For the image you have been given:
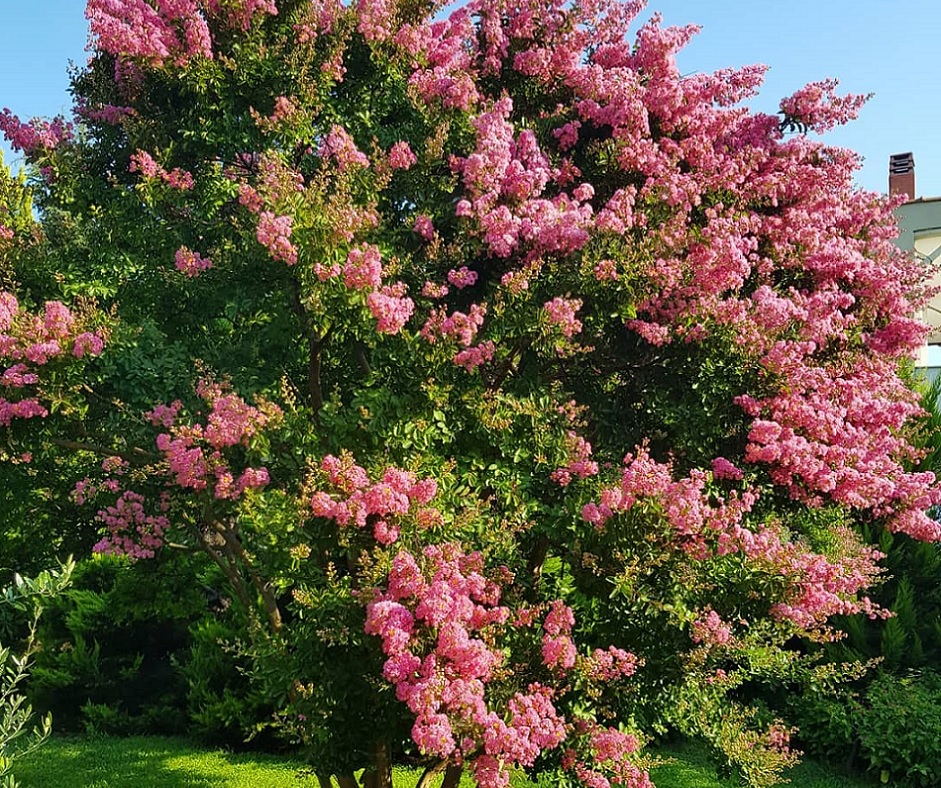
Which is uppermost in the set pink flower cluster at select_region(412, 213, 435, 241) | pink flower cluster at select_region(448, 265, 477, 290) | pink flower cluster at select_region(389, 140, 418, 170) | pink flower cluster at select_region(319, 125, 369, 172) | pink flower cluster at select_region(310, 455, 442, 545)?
pink flower cluster at select_region(389, 140, 418, 170)

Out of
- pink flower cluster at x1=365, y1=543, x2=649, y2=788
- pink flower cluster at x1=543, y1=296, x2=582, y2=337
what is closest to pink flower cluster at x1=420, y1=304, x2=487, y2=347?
pink flower cluster at x1=543, y1=296, x2=582, y2=337

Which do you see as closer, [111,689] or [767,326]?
[767,326]

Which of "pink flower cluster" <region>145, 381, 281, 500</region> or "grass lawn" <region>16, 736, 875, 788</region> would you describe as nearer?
"pink flower cluster" <region>145, 381, 281, 500</region>

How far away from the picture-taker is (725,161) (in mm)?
7363

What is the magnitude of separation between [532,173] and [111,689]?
10.7 metres

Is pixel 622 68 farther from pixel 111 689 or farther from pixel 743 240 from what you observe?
pixel 111 689

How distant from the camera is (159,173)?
22.6ft

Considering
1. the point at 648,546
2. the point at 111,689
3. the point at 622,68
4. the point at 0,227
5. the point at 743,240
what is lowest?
the point at 111,689

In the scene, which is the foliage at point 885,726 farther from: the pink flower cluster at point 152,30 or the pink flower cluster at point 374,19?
the pink flower cluster at point 152,30

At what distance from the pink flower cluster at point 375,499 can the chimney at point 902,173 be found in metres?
19.8

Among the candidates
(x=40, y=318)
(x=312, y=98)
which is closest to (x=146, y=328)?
(x=40, y=318)

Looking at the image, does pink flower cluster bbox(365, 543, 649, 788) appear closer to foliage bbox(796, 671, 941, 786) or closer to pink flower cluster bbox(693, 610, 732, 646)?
pink flower cluster bbox(693, 610, 732, 646)

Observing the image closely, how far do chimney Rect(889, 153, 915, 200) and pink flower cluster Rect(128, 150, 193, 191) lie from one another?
19.3 metres

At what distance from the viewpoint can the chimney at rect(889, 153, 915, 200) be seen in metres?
20.9
